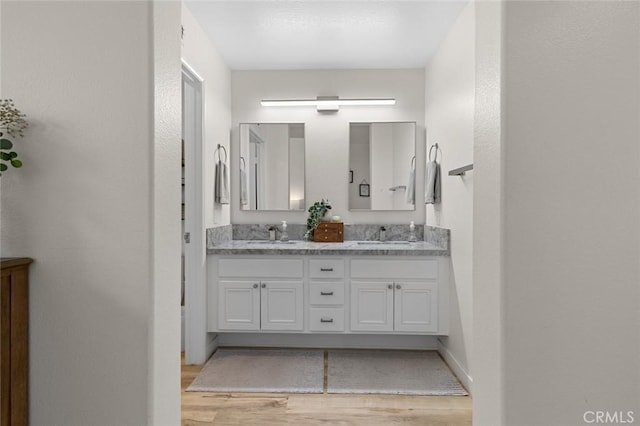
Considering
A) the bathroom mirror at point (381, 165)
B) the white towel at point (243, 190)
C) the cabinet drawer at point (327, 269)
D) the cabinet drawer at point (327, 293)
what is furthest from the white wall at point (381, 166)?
the white towel at point (243, 190)

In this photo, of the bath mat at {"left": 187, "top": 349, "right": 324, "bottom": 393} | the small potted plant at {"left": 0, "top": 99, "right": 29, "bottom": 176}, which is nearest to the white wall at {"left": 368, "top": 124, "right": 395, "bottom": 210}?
the bath mat at {"left": 187, "top": 349, "right": 324, "bottom": 393}

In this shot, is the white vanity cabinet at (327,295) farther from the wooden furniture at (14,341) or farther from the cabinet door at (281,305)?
the wooden furniture at (14,341)

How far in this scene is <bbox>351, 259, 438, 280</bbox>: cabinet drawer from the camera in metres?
3.21

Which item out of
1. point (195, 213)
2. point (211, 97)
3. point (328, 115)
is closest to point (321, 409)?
point (195, 213)

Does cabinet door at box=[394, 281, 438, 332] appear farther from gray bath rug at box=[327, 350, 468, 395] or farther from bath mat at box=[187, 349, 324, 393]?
bath mat at box=[187, 349, 324, 393]

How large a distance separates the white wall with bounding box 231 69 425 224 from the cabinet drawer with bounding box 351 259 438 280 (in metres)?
0.73

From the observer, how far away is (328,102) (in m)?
3.78

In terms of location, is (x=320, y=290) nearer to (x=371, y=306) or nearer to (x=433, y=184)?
(x=371, y=306)

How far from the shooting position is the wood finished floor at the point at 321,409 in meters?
2.29

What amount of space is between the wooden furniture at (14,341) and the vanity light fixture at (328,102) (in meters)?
2.77

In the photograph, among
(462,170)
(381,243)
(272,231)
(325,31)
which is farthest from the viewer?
(272,231)

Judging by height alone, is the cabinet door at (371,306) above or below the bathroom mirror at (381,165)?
below

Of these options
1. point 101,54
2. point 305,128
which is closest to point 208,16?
point 305,128

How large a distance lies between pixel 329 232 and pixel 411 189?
0.86 metres
